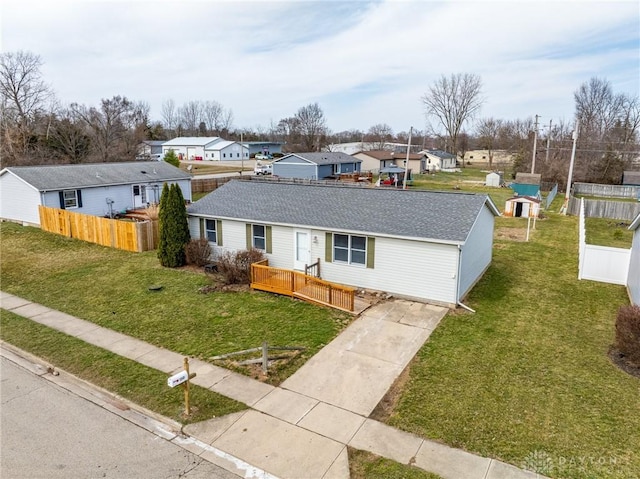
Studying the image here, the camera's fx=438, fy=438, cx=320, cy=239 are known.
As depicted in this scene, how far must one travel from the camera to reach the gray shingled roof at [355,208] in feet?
47.8

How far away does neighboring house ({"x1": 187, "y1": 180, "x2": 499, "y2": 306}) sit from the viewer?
14.2m

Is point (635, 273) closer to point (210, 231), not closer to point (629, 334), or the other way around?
point (629, 334)

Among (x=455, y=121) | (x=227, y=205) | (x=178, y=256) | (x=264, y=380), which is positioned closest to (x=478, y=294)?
(x=264, y=380)

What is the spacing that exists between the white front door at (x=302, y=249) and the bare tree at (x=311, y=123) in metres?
82.4

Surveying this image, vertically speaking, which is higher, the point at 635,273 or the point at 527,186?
the point at 527,186

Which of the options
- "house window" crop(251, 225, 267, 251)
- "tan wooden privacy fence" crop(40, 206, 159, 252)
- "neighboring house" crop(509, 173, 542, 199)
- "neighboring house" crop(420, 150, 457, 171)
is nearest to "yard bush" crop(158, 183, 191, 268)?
"house window" crop(251, 225, 267, 251)

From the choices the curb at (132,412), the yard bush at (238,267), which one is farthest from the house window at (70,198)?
the curb at (132,412)

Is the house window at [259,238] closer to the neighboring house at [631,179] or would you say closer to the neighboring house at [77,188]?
the neighboring house at [77,188]

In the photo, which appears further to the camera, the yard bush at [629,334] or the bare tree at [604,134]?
the bare tree at [604,134]

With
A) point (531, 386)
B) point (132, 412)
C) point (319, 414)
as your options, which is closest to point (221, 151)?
point (132, 412)

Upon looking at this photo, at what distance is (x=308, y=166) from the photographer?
4884cm

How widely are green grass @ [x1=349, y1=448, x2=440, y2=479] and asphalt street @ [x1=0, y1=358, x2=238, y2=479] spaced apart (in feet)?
6.33

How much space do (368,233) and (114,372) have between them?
28.0ft

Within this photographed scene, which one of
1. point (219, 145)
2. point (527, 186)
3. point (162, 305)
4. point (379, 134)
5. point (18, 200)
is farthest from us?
point (379, 134)
